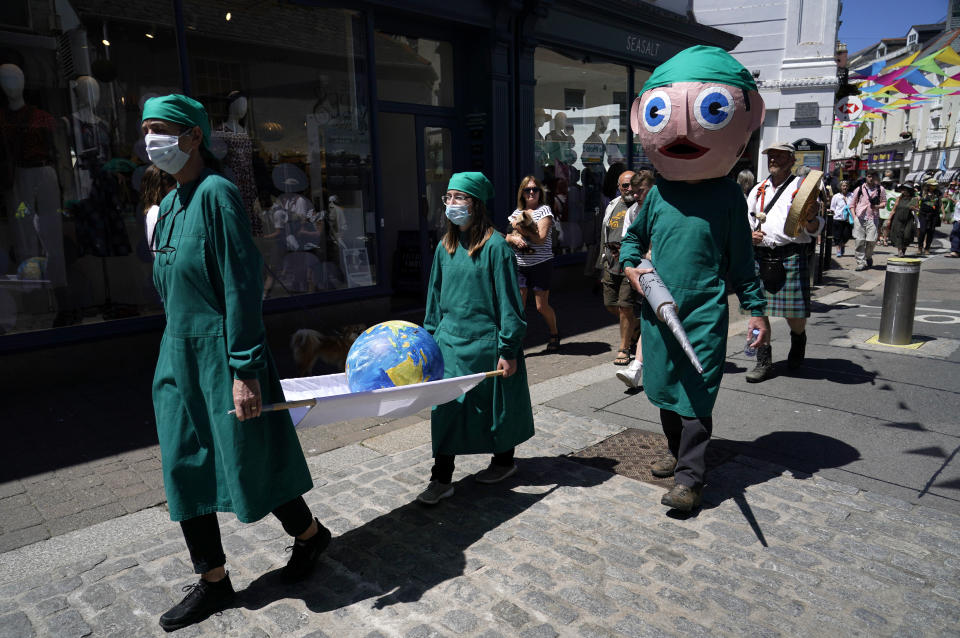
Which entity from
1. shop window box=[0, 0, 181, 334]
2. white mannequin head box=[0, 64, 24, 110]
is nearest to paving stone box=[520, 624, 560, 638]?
shop window box=[0, 0, 181, 334]

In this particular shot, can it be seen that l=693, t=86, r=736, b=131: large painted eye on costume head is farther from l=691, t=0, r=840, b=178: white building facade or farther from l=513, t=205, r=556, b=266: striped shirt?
l=691, t=0, r=840, b=178: white building facade

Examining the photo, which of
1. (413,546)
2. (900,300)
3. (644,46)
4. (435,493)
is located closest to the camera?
(413,546)

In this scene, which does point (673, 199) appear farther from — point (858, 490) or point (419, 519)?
point (419, 519)

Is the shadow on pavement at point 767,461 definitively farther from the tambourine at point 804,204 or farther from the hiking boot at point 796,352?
the tambourine at point 804,204

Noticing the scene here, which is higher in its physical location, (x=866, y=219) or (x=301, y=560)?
(x=866, y=219)

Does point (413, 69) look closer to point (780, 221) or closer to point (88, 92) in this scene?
point (88, 92)

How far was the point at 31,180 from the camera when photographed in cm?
643

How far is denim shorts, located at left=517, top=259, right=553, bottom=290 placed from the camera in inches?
279

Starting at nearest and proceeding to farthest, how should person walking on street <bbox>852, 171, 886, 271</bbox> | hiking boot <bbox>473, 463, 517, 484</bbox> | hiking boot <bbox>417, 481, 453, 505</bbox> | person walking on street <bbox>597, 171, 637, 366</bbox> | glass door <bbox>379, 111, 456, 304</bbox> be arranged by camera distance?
A: hiking boot <bbox>417, 481, 453, 505</bbox> → hiking boot <bbox>473, 463, 517, 484</bbox> → person walking on street <bbox>597, 171, 637, 366</bbox> → glass door <bbox>379, 111, 456, 304</bbox> → person walking on street <bbox>852, 171, 886, 271</bbox>

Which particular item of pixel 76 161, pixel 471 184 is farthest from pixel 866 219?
pixel 76 161

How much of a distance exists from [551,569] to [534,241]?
4356 mm

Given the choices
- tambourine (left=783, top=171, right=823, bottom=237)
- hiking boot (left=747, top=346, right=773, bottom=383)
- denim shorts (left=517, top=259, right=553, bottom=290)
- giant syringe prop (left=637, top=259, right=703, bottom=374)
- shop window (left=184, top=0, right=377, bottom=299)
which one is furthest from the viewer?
shop window (left=184, top=0, right=377, bottom=299)

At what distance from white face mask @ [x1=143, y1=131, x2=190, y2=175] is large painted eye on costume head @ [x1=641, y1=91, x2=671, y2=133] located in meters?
2.26

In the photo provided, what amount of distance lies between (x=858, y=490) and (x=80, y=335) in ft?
21.1
